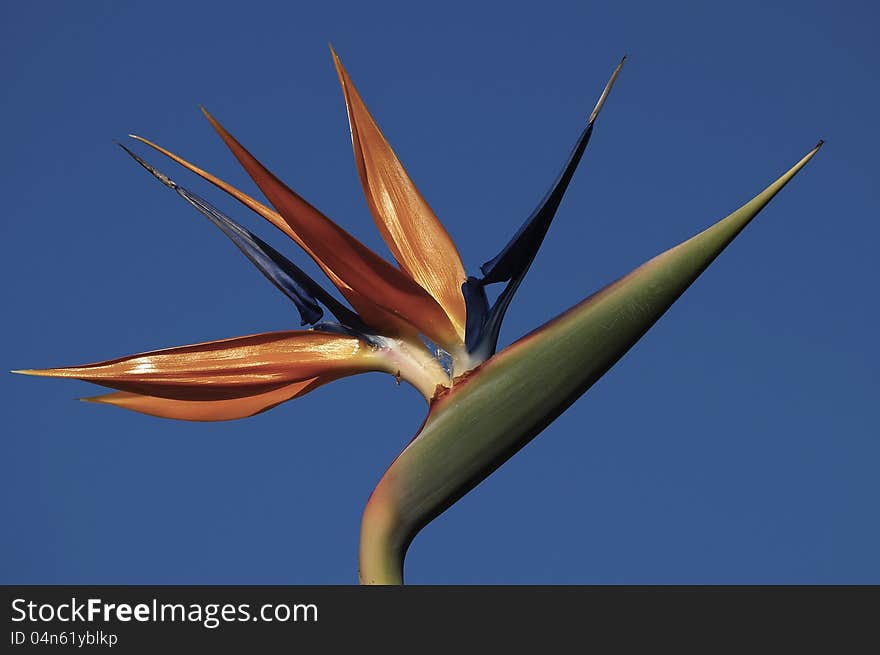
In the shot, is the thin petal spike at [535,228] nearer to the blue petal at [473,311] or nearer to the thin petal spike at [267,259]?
the blue petal at [473,311]

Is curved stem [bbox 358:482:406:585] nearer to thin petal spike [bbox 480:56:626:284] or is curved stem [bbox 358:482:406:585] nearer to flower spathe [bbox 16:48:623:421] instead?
flower spathe [bbox 16:48:623:421]

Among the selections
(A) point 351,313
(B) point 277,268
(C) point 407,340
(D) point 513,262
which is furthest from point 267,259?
(D) point 513,262

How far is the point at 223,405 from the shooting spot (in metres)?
1.76

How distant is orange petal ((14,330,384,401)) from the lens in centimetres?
168

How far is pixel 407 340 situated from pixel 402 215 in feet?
0.70

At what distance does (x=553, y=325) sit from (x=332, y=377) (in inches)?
16.6
